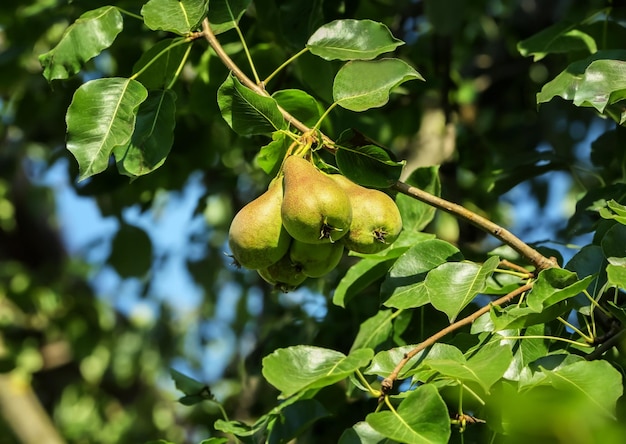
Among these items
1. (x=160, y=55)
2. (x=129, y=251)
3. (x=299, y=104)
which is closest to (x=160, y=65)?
(x=160, y=55)

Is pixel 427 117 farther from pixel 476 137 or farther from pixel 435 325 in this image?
pixel 435 325

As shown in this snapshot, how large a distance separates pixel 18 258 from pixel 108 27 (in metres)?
3.68

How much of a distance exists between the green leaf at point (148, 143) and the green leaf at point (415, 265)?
33 cm

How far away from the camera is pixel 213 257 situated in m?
2.92

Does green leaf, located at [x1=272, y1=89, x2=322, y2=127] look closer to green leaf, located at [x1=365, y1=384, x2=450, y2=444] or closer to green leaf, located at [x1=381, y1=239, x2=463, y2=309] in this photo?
green leaf, located at [x1=381, y1=239, x2=463, y2=309]

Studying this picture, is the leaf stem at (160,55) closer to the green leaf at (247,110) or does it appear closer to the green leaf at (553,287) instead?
the green leaf at (247,110)

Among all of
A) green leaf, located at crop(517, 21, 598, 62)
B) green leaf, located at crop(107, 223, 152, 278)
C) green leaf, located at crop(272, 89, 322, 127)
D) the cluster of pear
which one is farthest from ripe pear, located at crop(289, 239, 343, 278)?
green leaf, located at crop(107, 223, 152, 278)

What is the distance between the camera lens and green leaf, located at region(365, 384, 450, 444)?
0.81 m

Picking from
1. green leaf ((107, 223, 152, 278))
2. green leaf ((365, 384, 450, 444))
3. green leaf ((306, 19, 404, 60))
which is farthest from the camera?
green leaf ((107, 223, 152, 278))

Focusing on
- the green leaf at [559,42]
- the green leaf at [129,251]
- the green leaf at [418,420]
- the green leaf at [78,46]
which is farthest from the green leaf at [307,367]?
the green leaf at [129,251]

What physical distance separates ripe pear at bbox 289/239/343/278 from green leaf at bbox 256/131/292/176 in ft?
0.43

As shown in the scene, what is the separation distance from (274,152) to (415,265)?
0.23 metres

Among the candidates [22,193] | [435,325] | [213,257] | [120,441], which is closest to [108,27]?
[435,325]

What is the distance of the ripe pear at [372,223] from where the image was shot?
3.21 ft
